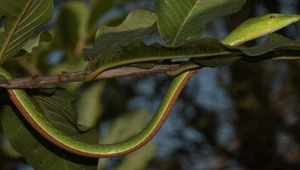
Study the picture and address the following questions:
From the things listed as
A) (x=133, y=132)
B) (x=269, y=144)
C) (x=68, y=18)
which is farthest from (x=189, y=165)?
(x=68, y=18)

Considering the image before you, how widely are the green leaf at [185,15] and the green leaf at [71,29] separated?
0.75 meters

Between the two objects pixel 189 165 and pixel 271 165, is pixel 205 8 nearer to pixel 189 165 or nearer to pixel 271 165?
pixel 271 165

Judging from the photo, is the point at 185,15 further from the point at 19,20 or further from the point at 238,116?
the point at 238,116

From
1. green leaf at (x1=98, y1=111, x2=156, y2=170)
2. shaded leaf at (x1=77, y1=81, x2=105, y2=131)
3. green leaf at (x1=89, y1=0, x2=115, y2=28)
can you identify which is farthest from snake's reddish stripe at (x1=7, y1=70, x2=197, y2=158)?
green leaf at (x1=98, y1=111, x2=156, y2=170)

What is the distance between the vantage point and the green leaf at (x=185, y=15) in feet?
3.80

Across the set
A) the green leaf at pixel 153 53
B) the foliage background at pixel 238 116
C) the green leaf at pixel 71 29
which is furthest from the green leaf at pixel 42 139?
the foliage background at pixel 238 116

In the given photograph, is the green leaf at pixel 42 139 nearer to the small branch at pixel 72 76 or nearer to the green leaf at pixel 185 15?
Answer: the small branch at pixel 72 76

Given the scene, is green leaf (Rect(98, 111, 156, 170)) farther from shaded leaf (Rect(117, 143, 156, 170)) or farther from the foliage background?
the foliage background

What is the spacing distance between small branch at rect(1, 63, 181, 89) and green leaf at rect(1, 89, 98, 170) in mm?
152

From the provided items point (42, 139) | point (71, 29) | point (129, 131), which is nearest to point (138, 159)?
point (129, 131)

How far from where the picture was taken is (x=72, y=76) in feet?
3.44

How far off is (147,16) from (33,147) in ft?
1.16

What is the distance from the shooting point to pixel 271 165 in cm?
481

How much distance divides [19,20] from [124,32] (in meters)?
0.23
